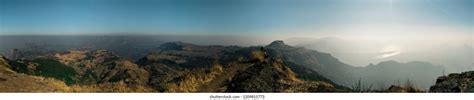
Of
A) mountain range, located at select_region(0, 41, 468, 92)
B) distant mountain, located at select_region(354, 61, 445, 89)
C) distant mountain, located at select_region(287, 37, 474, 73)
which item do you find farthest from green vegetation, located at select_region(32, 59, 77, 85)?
distant mountain, located at select_region(354, 61, 445, 89)

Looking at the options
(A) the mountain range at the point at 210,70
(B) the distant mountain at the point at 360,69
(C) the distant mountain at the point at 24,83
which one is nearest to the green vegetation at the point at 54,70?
(A) the mountain range at the point at 210,70

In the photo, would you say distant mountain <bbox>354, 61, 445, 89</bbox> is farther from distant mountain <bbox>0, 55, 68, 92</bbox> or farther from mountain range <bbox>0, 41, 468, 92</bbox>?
distant mountain <bbox>0, 55, 68, 92</bbox>

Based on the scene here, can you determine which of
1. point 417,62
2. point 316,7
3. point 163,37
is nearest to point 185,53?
point 163,37

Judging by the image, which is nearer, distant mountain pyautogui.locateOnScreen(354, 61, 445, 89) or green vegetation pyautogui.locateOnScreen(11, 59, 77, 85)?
distant mountain pyautogui.locateOnScreen(354, 61, 445, 89)

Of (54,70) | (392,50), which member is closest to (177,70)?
(54,70)

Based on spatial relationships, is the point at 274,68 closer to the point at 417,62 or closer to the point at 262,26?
the point at 262,26

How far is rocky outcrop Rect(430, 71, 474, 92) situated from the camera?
39.3ft

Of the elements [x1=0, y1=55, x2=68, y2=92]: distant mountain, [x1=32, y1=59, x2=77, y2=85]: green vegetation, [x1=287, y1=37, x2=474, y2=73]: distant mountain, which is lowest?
[x1=0, y1=55, x2=68, y2=92]: distant mountain

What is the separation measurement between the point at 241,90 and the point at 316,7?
3.41 feet

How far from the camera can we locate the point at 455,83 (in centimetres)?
1210

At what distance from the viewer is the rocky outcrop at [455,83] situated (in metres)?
12.0

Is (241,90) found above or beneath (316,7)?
beneath

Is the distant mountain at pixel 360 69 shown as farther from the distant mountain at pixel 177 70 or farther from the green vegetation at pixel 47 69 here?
the green vegetation at pixel 47 69

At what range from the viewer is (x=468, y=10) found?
12148mm
